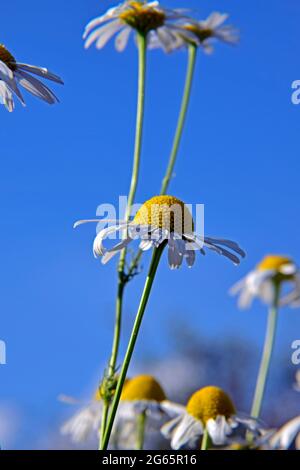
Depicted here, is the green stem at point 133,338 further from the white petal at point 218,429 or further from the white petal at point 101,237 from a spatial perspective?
the white petal at point 218,429

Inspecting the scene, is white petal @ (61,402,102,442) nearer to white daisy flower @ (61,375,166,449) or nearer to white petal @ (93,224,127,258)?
white daisy flower @ (61,375,166,449)

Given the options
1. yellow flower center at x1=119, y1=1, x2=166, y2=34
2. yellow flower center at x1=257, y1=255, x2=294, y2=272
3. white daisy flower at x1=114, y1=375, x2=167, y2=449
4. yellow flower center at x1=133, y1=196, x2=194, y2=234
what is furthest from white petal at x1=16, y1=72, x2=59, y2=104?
white daisy flower at x1=114, y1=375, x2=167, y2=449

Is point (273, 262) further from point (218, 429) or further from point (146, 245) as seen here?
point (146, 245)

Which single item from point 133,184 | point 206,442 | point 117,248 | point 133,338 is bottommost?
point 206,442

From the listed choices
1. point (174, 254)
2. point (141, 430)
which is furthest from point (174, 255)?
point (141, 430)

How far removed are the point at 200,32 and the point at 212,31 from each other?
0.13 ft

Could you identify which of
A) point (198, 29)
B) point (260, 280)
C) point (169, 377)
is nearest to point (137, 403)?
point (260, 280)

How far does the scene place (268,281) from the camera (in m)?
1.35

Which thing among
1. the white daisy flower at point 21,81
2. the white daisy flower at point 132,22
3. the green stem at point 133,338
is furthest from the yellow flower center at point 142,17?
the green stem at point 133,338

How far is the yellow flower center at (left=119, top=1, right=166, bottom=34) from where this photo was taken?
1363mm

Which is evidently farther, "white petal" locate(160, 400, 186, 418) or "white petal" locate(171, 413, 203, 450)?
"white petal" locate(160, 400, 186, 418)

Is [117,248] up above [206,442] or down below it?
above
